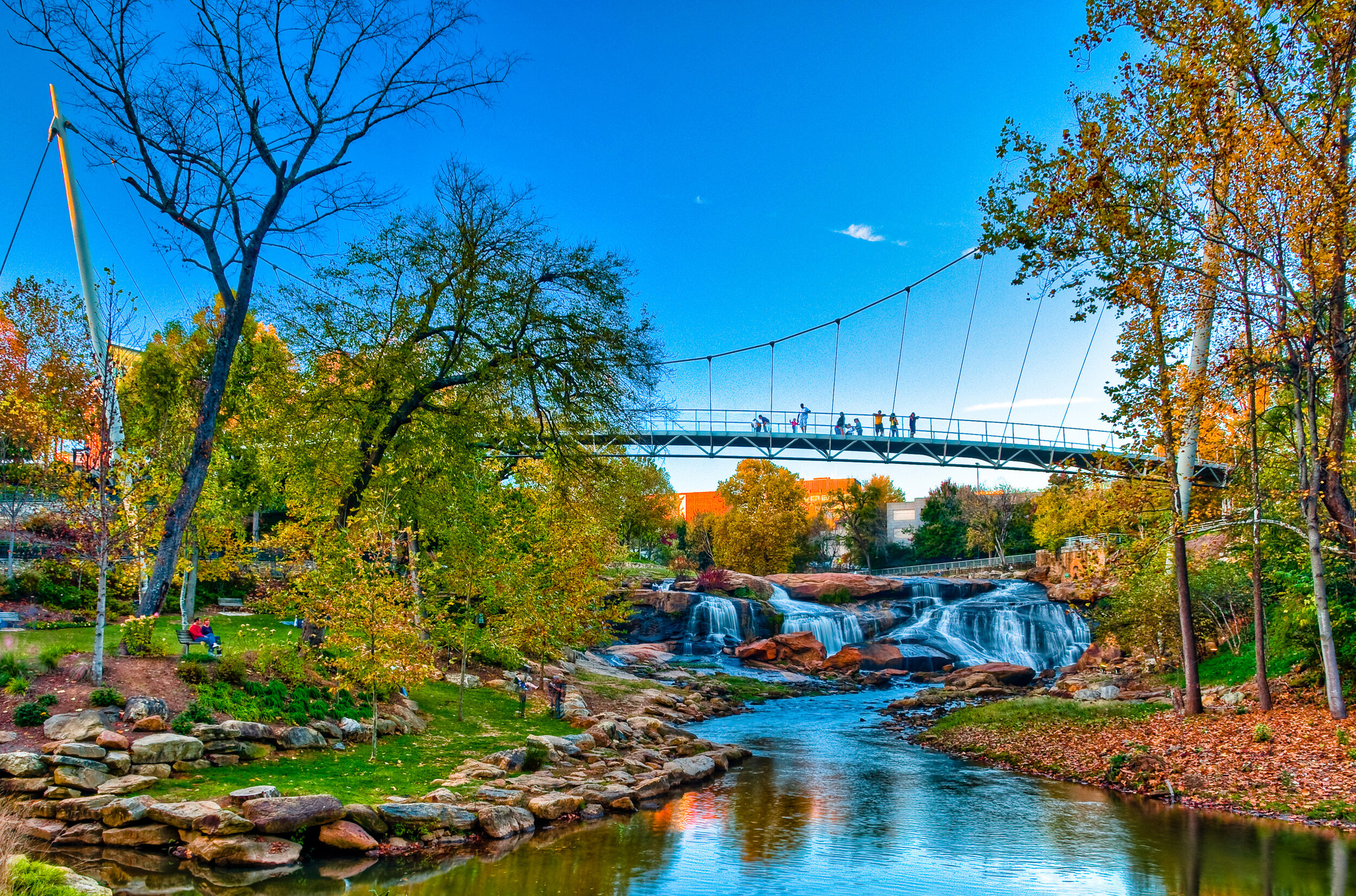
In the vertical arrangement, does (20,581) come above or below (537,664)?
above

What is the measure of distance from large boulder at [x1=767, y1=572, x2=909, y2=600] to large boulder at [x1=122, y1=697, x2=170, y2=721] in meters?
40.2

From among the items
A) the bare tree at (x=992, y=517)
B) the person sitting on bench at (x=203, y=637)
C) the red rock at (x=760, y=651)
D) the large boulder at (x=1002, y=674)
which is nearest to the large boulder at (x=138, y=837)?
the person sitting on bench at (x=203, y=637)

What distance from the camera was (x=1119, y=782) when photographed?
47.9 ft

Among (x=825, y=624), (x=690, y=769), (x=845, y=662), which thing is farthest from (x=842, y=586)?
(x=690, y=769)

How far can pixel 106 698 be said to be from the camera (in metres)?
12.6

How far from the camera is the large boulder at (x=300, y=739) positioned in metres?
13.7

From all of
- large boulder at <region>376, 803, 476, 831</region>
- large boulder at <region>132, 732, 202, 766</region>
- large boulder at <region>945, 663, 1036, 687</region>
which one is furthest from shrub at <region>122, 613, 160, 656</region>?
large boulder at <region>945, 663, 1036, 687</region>

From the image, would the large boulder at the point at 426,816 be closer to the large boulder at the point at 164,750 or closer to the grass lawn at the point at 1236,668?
the large boulder at the point at 164,750

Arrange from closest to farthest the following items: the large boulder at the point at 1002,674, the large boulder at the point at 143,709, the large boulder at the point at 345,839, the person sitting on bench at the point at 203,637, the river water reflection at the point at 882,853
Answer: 1. the river water reflection at the point at 882,853
2. the large boulder at the point at 345,839
3. the large boulder at the point at 143,709
4. the person sitting on bench at the point at 203,637
5. the large boulder at the point at 1002,674

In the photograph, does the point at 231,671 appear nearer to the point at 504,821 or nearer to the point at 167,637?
the point at 167,637

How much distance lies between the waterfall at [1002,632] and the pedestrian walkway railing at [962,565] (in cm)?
1925

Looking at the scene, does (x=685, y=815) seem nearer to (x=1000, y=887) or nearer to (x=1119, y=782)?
(x=1000, y=887)

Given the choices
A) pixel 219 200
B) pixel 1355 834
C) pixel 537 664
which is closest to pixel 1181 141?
pixel 1355 834

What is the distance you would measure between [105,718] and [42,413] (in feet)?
19.7
